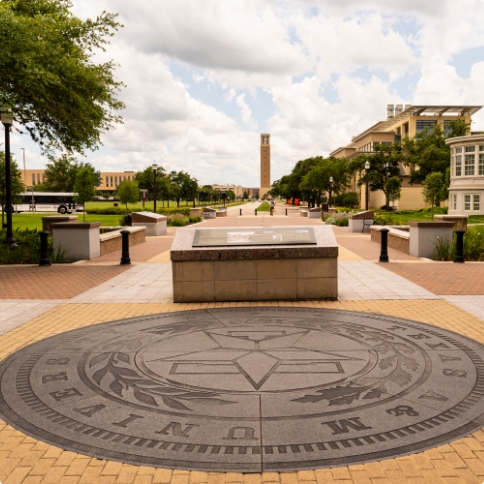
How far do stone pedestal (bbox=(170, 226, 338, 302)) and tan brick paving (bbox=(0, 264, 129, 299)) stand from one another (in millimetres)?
2475

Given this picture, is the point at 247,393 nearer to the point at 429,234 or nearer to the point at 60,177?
the point at 429,234

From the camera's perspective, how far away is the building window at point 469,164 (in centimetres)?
4378

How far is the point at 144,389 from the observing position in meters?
4.77

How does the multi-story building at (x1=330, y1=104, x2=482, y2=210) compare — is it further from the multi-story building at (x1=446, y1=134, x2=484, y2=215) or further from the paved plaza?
the paved plaza

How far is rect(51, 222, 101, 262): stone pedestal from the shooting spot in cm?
1514

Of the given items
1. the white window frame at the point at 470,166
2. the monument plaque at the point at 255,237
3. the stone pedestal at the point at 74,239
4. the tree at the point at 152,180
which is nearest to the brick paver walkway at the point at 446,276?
the monument plaque at the point at 255,237

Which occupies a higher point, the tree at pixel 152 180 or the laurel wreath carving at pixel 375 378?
the tree at pixel 152 180

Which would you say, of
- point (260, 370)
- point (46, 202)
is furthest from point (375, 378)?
point (46, 202)

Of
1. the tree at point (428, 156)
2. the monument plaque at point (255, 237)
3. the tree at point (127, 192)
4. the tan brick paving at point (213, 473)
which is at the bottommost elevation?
the tan brick paving at point (213, 473)

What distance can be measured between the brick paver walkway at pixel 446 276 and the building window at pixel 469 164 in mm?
33885

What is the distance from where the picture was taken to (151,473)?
3.42 metres

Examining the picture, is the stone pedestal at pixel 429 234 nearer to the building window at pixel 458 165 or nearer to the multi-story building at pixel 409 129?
the building window at pixel 458 165

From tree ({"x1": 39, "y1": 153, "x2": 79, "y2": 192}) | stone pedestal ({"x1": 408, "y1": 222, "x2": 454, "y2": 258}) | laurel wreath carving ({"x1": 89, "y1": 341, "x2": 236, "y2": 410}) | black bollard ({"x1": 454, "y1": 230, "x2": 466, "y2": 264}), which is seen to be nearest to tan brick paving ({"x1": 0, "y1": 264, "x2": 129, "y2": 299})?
laurel wreath carving ({"x1": 89, "y1": 341, "x2": 236, "y2": 410})

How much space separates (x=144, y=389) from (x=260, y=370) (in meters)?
1.21
